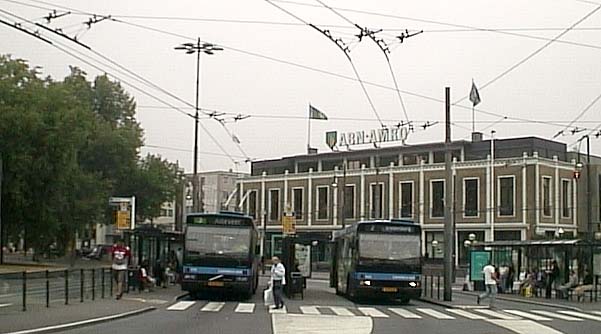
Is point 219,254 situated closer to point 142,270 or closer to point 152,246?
point 142,270

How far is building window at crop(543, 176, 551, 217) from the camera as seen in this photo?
8588 centimetres

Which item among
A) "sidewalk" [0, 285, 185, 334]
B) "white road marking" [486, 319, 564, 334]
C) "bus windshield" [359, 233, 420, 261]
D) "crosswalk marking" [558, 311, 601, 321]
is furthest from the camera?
"bus windshield" [359, 233, 420, 261]

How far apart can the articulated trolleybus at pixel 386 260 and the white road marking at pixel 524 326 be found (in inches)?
328

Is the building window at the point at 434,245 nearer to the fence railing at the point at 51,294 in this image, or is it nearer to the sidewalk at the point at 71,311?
the fence railing at the point at 51,294

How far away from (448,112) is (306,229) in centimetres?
6693

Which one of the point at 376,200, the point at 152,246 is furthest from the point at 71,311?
the point at 376,200

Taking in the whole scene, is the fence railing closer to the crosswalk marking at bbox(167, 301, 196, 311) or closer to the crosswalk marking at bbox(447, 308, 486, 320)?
the crosswalk marking at bbox(167, 301, 196, 311)

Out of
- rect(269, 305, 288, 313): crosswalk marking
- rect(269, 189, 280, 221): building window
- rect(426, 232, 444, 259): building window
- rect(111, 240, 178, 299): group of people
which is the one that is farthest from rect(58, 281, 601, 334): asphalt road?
rect(269, 189, 280, 221): building window

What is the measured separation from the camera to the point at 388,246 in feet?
121

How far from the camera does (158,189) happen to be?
264 feet

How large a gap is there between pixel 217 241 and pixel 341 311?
6458 mm

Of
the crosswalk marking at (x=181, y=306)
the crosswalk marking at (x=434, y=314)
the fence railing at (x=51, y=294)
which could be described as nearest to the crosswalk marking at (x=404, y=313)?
the crosswalk marking at (x=434, y=314)

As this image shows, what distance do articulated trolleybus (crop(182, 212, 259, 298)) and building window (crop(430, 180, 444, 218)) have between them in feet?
188

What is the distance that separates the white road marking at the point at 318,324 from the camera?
22.7 m
